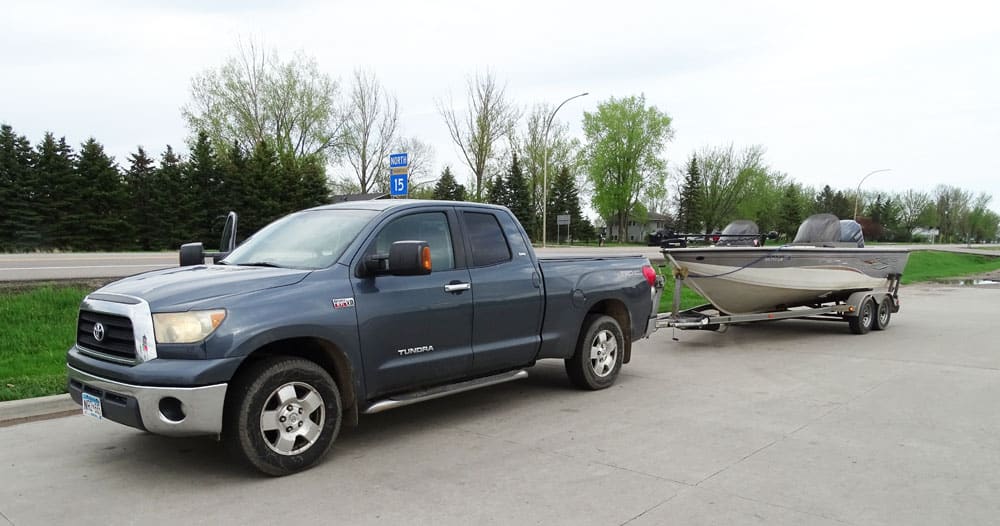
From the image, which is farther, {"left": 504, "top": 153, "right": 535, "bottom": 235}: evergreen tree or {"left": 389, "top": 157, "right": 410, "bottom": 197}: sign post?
{"left": 504, "top": 153, "right": 535, "bottom": 235}: evergreen tree

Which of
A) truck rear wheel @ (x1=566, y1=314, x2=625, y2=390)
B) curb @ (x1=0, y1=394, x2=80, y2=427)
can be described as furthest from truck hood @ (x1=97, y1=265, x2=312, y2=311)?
truck rear wheel @ (x1=566, y1=314, x2=625, y2=390)

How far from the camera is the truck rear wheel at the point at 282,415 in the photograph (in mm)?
4363

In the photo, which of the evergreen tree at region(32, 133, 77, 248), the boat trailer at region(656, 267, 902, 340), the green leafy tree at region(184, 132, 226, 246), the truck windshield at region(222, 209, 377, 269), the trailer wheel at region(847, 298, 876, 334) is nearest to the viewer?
the truck windshield at region(222, 209, 377, 269)

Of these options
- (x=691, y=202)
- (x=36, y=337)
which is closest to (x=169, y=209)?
(x=36, y=337)

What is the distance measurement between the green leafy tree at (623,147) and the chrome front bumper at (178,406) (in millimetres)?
67243

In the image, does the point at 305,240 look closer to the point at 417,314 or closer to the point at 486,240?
the point at 417,314

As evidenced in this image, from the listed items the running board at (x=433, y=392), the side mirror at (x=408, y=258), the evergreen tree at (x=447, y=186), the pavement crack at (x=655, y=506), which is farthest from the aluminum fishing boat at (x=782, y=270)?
the evergreen tree at (x=447, y=186)

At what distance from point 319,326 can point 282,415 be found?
2.05 ft

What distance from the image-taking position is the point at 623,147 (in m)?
69.2

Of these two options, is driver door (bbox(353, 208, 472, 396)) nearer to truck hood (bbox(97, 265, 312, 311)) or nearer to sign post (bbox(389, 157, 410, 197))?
truck hood (bbox(97, 265, 312, 311))

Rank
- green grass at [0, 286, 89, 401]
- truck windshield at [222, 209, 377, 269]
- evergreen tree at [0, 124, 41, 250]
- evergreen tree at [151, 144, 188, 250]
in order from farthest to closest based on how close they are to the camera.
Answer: evergreen tree at [151, 144, 188, 250] → evergreen tree at [0, 124, 41, 250] → green grass at [0, 286, 89, 401] → truck windshield at [222, 209, 377, 269]

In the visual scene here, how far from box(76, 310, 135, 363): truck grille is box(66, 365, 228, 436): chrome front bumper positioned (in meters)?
0.22

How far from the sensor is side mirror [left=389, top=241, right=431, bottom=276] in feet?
16.0

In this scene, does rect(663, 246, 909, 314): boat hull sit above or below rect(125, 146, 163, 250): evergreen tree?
below
